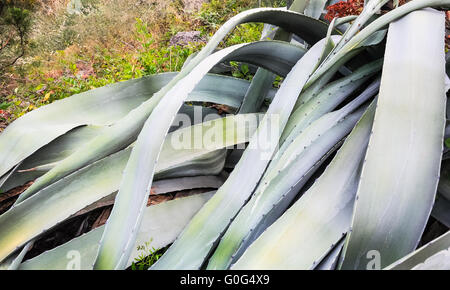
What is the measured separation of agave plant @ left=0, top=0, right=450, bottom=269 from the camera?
1.85 ft

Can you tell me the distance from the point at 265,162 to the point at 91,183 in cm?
40

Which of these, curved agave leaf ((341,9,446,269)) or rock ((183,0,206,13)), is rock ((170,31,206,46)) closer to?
rock ((183,0,206,13))

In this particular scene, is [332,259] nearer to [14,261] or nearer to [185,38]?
[14,261]

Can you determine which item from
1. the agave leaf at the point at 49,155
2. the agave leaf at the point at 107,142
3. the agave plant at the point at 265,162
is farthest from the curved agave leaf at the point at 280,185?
the agave leaf at the point at 49,155

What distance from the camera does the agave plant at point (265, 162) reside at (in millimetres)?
562

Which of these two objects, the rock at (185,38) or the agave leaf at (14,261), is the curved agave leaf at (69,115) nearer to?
the agave leaf at (14,261)

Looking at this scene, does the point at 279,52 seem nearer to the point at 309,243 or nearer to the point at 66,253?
the point at 309,243

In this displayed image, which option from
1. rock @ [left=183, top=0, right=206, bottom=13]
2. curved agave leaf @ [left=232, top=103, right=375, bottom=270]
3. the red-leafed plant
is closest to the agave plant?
curved agave leaf @ [left=232, top=103, right=375, bottom=270]

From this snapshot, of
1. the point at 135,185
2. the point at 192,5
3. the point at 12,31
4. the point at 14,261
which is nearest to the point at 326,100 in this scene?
the point at 135,185

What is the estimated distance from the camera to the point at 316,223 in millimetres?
617

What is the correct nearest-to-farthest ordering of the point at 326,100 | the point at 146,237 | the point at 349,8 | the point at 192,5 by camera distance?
the point at 146,237
the point at 326,100
the point at 349,8
the point at 192,5

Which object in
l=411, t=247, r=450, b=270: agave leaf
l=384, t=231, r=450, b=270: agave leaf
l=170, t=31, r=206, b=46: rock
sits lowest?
l=411, t=247, r=450, b=270: agave leaf

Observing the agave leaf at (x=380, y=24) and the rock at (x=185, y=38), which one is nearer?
the agave leaf at (x=380, y=24)
